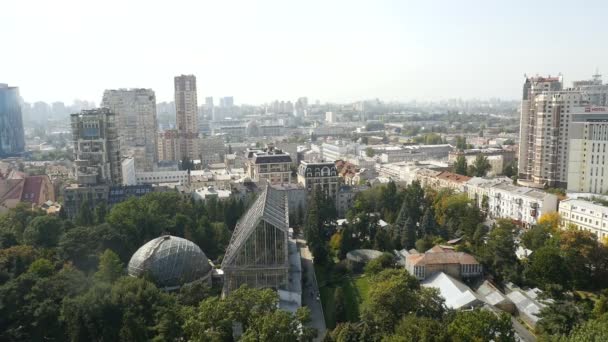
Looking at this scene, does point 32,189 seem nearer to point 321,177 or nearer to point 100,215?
point 100,215

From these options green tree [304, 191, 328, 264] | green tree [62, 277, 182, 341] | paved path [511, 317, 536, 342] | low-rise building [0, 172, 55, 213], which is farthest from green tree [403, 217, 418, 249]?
low-rise building [0, 172, 55, 213]

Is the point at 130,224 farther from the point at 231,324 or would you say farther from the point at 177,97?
the point at 177,97

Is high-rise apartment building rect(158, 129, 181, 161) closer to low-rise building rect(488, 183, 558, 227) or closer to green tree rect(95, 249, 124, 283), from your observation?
low-rise building rect(488, 183, 558, 227)

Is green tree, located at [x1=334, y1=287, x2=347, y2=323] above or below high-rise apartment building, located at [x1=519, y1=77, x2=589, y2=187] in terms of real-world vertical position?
below

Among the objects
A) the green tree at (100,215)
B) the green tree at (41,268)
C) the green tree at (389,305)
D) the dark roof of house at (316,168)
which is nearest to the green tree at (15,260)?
the green tree at (41,268)

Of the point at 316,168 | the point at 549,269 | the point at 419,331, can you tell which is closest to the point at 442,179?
the point at 316,168
